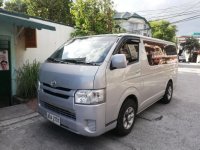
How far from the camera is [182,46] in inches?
1559

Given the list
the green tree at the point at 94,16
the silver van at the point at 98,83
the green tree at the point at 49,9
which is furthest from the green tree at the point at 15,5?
the silver van at the point at 98,83

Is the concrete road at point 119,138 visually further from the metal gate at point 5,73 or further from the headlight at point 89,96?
the metal gate at point 5,73

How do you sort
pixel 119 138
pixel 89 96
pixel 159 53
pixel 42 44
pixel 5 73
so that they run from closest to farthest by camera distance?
pixel 89 96, pixel 119 138, pixel 159 53, pixel 5 73, pixel 42 44

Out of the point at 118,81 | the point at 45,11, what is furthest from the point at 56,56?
the point at 45,11

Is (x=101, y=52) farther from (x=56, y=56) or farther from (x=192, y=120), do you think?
(x=192, y=120)

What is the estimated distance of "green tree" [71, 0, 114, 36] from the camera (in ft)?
31.8

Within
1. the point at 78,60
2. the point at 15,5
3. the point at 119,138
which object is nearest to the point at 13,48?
the point at 78,60

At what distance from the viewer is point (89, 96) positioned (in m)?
3.09

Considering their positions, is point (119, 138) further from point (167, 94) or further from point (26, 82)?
point (26, 82)

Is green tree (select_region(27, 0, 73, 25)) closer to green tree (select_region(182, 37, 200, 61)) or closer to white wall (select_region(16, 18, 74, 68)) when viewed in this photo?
white wall (select_region(16, 18, 74, 68))

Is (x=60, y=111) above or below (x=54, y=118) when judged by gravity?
above

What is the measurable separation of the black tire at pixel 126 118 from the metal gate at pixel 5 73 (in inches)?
156

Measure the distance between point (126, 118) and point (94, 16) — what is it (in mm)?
7010

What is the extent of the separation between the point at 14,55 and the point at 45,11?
47.5 ft
